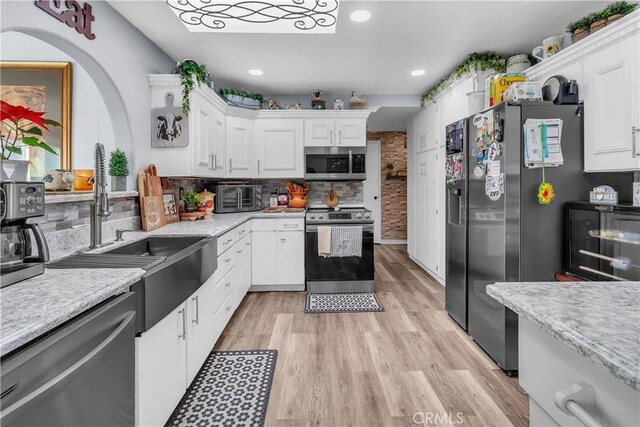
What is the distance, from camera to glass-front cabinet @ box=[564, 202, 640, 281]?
65.8 inches

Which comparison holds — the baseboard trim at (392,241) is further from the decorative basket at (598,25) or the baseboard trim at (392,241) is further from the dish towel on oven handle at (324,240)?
the decorative basket at (598,25)

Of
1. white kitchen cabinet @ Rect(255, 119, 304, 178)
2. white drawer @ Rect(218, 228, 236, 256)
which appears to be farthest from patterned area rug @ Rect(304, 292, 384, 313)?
white kitchen cabinet @ Rect(255, 119, 304, 178)

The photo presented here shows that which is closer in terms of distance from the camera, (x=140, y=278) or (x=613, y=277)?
(x=140, y=278)

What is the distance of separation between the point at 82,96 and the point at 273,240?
218cm

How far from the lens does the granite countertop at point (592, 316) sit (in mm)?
524

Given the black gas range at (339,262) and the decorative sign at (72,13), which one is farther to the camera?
the black gas range at (339,262)

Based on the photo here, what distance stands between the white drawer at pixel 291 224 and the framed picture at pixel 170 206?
1.13 metres

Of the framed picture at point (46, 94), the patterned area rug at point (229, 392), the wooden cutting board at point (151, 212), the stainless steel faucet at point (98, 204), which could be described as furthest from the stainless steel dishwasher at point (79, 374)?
the framed picture at point (46, 94)

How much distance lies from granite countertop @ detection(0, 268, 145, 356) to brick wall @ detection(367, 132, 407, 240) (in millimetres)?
6021

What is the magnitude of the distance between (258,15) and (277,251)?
236 centimetres

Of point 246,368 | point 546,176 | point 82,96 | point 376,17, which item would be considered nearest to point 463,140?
point 546,176

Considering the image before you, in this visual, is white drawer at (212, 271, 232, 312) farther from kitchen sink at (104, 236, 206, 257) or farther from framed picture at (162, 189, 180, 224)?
framed picture at (162, 189, 180, 224)

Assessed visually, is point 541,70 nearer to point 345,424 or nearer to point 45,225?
point 345,424

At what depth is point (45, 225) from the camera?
1719mm
